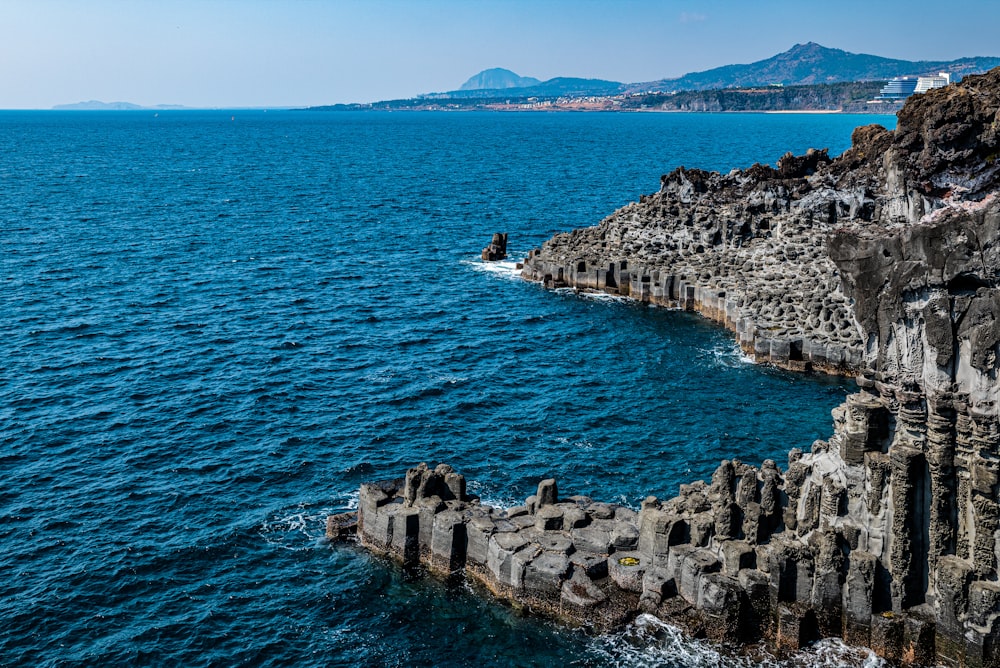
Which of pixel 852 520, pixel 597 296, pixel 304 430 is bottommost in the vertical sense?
pixel 304 430

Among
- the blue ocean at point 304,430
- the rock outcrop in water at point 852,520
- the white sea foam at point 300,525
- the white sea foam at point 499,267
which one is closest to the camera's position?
the rock outcrop in water at point 852,520

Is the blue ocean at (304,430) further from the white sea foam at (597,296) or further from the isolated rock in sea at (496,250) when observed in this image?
the isolated rock in sea at (496,250)

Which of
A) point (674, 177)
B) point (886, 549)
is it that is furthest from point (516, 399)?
point (674, 177)

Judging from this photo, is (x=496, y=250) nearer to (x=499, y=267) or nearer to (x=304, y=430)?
(x=499, y=267)

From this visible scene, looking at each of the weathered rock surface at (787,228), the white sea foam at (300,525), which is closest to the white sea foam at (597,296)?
the weathered rock surface at (787,228)

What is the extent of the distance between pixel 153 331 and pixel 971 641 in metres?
62.7

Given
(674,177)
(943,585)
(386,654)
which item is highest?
(674,177)

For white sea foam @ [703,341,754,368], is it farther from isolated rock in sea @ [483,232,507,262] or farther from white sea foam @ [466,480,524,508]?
isolated rock in sea @ [483,232,507,262]

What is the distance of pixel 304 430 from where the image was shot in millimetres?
58906

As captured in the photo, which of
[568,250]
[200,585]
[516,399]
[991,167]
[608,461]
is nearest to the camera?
[200,585]

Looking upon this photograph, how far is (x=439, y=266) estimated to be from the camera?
107250mm

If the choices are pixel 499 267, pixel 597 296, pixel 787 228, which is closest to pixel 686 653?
pixel 787 228

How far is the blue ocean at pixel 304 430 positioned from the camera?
39.1m

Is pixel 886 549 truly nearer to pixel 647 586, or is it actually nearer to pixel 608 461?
pixel 647 586
